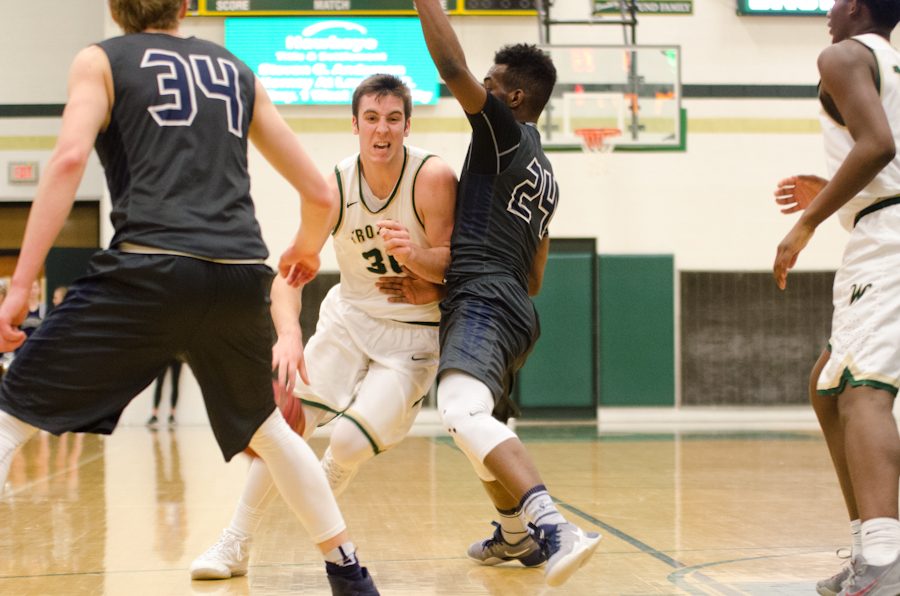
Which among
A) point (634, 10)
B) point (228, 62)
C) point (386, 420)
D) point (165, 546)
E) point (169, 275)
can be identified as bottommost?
point (165, 546)

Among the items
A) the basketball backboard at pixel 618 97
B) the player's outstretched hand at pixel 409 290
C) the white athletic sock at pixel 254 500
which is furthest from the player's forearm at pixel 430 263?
the basketball backboard at pixel 618 97

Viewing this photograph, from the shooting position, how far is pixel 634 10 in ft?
37.5

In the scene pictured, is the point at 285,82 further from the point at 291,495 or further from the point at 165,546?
the point at 291,495

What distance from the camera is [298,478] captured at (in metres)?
2.91

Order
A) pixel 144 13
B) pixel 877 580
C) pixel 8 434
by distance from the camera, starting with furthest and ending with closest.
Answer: pixel 877 580 < pixel 144 13 < pixel 8 434

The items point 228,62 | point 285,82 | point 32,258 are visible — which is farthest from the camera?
point 285,82

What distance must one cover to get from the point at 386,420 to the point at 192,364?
1.22 metres

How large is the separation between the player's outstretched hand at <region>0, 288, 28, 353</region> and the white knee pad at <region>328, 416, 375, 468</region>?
156 cm

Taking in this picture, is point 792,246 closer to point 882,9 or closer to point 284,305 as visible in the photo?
point 882,9

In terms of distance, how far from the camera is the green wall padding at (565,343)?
12.8 meters

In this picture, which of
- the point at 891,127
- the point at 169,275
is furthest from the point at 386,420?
the point at 891,127

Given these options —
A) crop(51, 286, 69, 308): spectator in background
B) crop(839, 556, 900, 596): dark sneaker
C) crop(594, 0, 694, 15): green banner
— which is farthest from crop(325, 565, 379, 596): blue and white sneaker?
crop(594, 0, 694, 15): green banner

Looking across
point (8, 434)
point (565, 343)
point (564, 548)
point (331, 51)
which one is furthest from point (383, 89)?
point (565, 343)

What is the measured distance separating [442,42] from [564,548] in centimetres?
159
